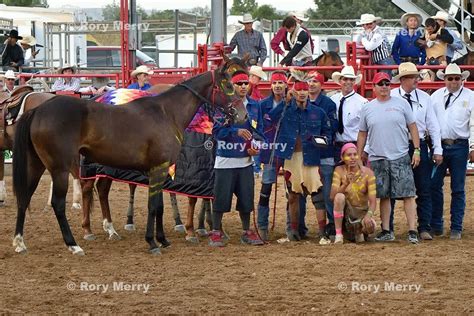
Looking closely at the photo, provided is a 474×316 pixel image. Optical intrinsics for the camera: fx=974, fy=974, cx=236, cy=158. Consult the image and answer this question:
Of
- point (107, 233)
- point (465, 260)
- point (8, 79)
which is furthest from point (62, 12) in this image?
point (465, 260)

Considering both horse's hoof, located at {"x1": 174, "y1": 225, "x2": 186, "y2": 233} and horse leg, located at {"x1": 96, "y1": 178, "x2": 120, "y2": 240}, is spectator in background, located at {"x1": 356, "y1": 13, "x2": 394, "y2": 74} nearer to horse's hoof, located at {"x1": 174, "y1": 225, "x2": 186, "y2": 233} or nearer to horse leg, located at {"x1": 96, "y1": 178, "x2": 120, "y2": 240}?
horse's hoof, located at {"x1": 174, "y1": 225, "x2": 186, "y2": 233}

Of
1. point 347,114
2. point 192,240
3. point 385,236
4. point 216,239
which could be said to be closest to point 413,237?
point 385,236

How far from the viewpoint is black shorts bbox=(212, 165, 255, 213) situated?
10500mm

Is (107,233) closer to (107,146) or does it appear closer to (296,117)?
(107,146)

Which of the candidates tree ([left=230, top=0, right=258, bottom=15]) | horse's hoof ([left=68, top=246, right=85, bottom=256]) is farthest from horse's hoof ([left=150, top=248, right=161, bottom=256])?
tree ([left=230, top=0, right=258, bottom=15])

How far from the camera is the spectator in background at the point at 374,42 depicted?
581 inches

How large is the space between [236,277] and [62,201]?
229cm

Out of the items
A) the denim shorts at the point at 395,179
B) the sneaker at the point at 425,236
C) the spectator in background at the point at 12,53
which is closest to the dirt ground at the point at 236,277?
the sneaker at the point at 425,236

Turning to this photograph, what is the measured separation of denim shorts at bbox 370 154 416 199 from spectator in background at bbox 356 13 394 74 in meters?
4.42

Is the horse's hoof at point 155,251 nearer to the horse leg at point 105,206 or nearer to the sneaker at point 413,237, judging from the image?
the horse leg at point 105,206

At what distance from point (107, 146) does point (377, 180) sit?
297cm

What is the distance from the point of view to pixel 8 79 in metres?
16.4

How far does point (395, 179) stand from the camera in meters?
10.6

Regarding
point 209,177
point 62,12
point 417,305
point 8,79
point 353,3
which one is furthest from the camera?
point 353,3
